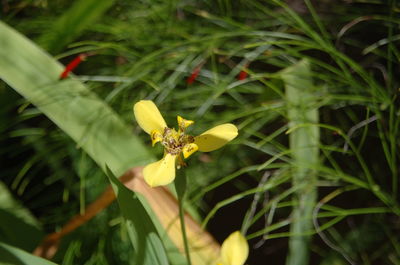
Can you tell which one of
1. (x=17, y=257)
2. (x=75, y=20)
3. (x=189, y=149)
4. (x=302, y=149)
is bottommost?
(x=17, y=257)

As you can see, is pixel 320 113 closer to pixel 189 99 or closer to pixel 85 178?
pixel 189 99

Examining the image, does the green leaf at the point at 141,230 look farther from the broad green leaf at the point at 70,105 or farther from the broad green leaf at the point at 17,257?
the broad green leaf at the point at 70,105

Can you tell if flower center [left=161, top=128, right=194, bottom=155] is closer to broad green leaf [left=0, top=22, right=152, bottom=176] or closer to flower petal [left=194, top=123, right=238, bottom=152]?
flower petal [left=194, top=123, right=238, bottom=152]

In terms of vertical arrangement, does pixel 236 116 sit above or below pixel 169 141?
above

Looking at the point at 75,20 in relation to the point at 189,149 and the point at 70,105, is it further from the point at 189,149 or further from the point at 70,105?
the point at 189,149

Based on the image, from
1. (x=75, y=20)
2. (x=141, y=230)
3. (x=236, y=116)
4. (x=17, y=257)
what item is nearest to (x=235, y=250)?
(x=141, y=230)

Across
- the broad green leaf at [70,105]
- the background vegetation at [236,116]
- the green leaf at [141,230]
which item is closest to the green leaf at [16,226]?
the background vegetation at [236,116]
